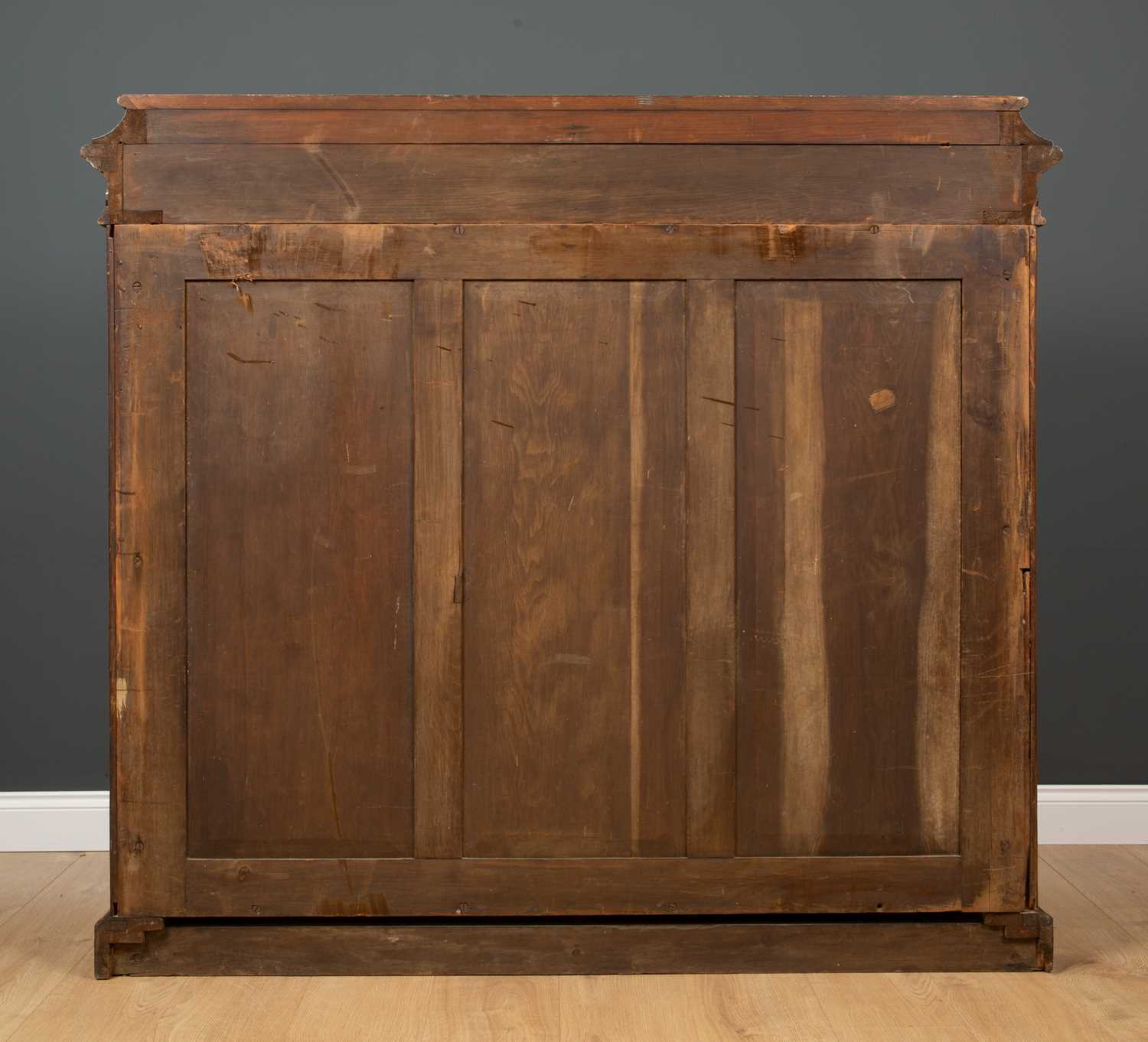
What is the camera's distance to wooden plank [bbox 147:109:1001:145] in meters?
2.03

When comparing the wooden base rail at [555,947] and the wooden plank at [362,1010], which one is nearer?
the wooden plank at [362,1010]

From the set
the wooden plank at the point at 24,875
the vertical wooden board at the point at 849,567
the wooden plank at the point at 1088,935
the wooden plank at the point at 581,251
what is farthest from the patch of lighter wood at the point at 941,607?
the wooden plank at the point at 24,875

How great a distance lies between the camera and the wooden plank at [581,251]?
203cm

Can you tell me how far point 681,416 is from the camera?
206cm

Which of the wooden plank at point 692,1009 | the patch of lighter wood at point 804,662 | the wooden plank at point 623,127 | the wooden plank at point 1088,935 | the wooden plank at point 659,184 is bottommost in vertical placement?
the wooden plank at point 692,1009

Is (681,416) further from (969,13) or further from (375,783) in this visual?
(969,13)

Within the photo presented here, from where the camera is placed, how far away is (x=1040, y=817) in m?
2.84

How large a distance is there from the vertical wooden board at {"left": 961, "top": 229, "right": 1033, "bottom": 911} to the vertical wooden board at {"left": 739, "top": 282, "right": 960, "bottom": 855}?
28 mm

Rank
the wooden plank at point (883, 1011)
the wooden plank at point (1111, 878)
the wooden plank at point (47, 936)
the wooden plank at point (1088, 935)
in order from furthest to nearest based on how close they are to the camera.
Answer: the wooden plank at point (1111, 878) < the wooden plank at point (1088, 935) < the wooden plank at point (47, 936) < the wooden plank at point (883, 1011)

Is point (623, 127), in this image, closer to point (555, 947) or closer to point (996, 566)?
point (996, 566)

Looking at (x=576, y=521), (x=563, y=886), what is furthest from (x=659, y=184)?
(x=563, y=886)

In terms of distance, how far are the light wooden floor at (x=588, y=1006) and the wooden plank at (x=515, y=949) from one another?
22 millimetres

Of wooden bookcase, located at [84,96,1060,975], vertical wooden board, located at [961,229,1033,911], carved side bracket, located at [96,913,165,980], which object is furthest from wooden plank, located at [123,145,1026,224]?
carved side bracket, located at [96,913,165,980]

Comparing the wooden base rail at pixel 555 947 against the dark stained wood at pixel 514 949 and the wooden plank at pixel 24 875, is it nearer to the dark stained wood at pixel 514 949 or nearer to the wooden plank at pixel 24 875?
the dark stained wood at pixel 514 949
